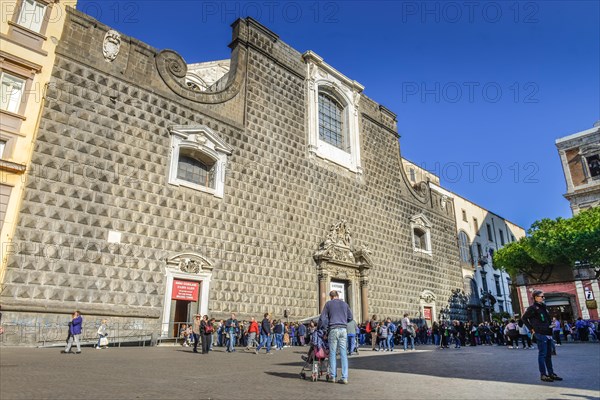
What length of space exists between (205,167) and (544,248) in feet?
77.5

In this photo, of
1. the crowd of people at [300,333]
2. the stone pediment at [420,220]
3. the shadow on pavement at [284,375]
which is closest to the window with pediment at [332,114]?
the stone pediment at [420,220]

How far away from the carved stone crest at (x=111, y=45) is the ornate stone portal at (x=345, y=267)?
10.3 m

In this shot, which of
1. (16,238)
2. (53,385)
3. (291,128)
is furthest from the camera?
(291,128)

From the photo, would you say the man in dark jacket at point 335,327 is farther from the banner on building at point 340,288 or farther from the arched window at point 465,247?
the arched window at point 465,247

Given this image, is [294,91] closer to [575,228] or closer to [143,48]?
[143,48]

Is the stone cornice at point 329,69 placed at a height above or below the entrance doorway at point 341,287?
above

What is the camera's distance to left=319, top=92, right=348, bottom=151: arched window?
20.0 metres

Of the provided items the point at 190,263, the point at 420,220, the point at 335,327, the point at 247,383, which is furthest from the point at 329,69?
the point at 247,383

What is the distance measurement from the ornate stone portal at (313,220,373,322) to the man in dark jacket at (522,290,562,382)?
1079cm

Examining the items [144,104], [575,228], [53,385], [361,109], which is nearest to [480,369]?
[53,385]

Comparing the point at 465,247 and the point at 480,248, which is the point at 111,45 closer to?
the point at 465,247

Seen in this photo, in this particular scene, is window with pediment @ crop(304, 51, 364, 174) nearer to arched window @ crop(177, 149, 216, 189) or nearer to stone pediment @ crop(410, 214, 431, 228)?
stone pediment @ crop(410, 214, 431, 228)

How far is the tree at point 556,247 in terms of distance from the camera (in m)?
24.8

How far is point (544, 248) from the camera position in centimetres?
2686
